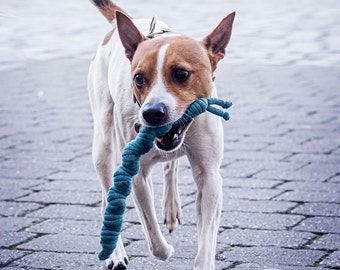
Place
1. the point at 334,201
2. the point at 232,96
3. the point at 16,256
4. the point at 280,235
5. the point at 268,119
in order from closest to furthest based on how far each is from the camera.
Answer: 1. the point at 16,256
2. the point at 280,235
3. the point at 334,201
4. the point at 268,119
5. the point at 232,96

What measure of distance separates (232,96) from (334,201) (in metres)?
3.68

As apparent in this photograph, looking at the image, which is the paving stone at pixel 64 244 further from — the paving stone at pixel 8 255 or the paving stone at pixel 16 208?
the paving stone at pixel 16 208

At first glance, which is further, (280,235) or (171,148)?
(280,235)

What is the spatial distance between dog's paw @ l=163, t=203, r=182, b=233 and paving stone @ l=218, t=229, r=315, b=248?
273 mm

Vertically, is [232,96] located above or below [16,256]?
below

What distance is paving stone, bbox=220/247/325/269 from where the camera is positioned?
163 inches

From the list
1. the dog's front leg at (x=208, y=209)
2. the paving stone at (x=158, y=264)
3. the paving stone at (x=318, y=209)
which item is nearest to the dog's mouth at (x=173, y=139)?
the dog's front leg at (x=208, y=209)

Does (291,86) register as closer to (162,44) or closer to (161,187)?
(161,187)

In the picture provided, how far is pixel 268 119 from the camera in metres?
7.73

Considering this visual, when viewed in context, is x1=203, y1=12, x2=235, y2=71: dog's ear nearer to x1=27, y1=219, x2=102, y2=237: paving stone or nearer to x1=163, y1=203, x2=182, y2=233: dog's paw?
x1=163, y1=203, x2=182, y2=233: dog's paw

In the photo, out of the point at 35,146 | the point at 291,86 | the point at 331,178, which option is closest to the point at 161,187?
the point at 331,178

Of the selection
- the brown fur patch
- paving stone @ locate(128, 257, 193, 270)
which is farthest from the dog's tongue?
paving stone @ locate(128, 257, 193, 270)

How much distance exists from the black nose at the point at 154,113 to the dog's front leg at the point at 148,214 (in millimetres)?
551

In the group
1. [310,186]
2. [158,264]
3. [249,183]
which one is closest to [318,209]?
[310,186]
